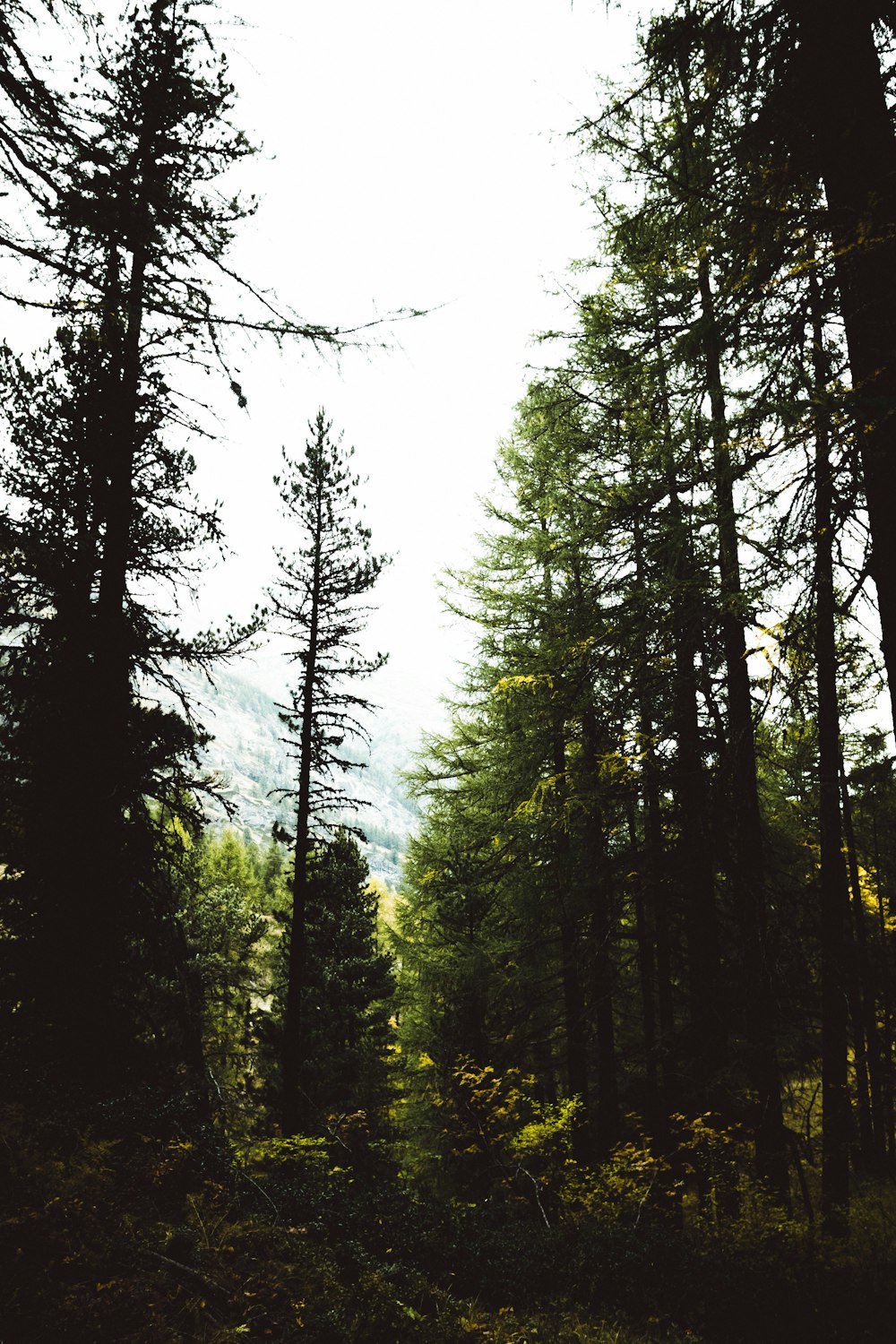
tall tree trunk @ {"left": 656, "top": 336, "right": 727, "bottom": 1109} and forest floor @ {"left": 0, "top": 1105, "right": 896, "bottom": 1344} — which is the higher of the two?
tall tree trunk @ {"left": 656, "top": 336, "right": 727, "bottom": 1109}

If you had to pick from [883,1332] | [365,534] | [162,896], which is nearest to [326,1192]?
[162,896]

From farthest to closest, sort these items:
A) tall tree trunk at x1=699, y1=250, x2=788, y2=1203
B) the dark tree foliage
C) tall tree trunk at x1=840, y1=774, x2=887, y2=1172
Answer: the dark tree foliage, tall tree trunk at x1=840, y1=774, x2=887, y2=1172, tall tree trunk at x1=699, y1=250, x2=788, y2=1203

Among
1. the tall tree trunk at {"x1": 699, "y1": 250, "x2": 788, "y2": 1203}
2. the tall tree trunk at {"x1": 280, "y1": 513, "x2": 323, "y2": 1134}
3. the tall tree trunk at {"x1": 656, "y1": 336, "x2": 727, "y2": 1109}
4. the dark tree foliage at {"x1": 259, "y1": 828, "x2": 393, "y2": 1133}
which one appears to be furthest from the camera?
the dark tree foliage at {"x1": 259, "y1": 828, "x2": 393, "y2": 1133}

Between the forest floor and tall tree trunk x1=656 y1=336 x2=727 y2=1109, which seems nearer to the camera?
the forest floor

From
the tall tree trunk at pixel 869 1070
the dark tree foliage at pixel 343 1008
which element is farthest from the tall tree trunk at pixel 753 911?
the dark tree foliage at pixel 343 1008

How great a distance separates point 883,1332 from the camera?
553 cm

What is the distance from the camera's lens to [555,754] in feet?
37.2

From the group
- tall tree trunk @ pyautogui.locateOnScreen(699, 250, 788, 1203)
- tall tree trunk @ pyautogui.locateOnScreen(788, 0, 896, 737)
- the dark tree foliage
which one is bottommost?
the dark tree foliage

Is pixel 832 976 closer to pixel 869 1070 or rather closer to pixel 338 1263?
pixel 338 1263

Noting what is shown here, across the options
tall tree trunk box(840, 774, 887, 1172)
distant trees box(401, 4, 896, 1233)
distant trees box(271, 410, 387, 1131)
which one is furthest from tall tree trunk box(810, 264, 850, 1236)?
distant trees box(271, 410, 387, 1131)

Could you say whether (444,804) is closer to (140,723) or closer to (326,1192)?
(140,723)

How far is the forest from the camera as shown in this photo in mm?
3732

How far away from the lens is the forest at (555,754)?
147 inches

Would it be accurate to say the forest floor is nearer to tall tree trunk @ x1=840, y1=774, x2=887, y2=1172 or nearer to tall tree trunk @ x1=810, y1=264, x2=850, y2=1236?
tall tree trunk @ x1=810, y1=264, x2=850, y2=1236
